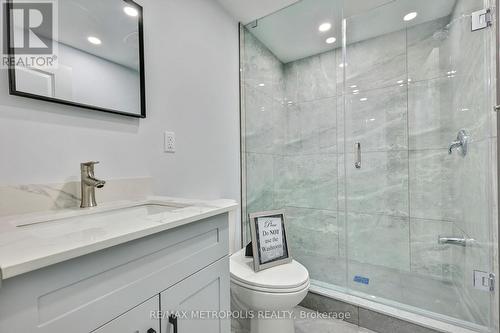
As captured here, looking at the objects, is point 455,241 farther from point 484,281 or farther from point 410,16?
point 410,16

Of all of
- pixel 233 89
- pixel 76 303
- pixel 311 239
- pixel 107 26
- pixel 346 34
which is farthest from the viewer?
pixel 311 239

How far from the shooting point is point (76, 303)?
1.63ft

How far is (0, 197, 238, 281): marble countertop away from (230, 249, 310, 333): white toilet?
0.56 m

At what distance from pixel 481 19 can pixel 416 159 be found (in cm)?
103

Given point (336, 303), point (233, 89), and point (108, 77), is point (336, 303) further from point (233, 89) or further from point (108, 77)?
point (108, 77)

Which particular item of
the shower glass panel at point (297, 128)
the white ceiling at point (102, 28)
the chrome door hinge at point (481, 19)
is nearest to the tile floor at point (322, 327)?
the shower glass panel at point (297, 128)

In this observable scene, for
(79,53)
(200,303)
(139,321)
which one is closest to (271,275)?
(200,303)

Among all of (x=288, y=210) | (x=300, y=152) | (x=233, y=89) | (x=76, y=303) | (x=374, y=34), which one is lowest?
(x=288, y=210)

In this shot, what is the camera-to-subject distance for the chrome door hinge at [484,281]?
1258 mm

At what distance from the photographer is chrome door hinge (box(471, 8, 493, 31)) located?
1.24m

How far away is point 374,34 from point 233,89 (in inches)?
53.5

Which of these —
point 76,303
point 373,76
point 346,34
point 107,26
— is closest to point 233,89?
point 107,26

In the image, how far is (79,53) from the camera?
3.23ft

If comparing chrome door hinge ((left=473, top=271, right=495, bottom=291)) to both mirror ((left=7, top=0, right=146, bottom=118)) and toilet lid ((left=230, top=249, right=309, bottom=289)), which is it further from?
mirror ((left=7, top=0, right=146, bottom=118))
